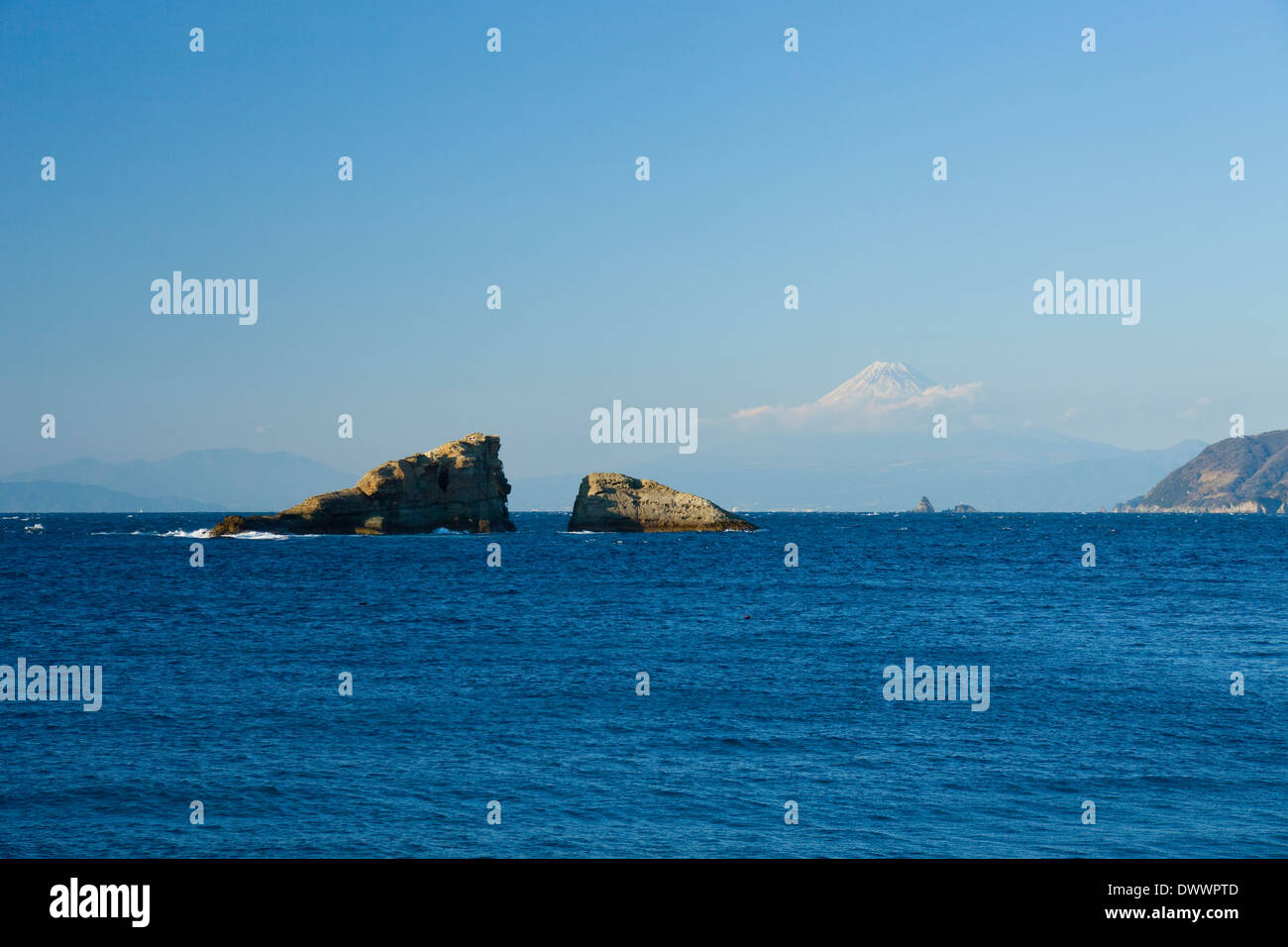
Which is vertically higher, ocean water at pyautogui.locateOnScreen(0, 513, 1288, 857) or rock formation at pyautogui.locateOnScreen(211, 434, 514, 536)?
rock formation at pyautogui.locateOnScreen(211, 434, 514, 536)

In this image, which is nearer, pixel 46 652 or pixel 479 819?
pixel 479 819

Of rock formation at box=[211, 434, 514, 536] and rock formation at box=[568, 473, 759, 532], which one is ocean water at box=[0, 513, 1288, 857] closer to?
rock formation at box=[211, 434, 514, 536]

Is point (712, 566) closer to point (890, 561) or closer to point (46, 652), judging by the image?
point (890, 561)

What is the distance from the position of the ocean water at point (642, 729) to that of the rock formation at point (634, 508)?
10498 centimetres

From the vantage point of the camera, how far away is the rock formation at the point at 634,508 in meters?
169

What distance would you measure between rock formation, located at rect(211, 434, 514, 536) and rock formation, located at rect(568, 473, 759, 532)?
715 inches

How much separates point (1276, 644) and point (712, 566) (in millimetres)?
52622

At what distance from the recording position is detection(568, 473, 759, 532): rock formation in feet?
555

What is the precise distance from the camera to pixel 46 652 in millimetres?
41156
